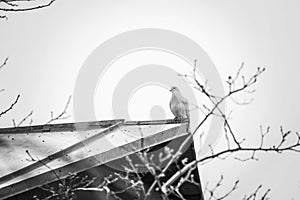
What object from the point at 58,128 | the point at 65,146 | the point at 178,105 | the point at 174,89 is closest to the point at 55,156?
the point at 65,146

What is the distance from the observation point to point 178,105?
12.0 feet

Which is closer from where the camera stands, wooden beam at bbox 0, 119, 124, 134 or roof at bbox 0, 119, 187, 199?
roof at bbox 0, 119, 187, 199

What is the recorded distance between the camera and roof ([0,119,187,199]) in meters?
1.90

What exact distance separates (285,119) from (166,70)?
1.51m

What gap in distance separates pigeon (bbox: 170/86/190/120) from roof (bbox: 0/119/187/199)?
0.40 meters

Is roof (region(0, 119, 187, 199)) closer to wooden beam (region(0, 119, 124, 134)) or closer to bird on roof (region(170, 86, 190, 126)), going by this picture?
wooden beam (region(0, 119, 124, 134))

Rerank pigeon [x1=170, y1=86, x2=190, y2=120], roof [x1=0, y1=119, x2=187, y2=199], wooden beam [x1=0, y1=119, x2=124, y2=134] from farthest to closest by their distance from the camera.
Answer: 1. pigeon [x1=170, y1=86, x2=190, y2=120]
2. wooden beam [x1=0, y1=119, x2=124, y2=134]
3. roof [x1=0, y1=119, x2=187, y2=199]

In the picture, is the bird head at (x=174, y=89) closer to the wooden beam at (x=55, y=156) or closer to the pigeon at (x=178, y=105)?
the pigeon at (x=178, y=105)

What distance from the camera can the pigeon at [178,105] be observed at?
342 cm

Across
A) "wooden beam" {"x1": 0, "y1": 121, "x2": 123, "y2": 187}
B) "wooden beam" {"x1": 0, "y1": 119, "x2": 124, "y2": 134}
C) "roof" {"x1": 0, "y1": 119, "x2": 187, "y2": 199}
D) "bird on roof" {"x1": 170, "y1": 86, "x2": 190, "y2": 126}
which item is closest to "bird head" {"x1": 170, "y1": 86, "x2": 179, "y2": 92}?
"bird on roof" {"x1": 170, "y1": 86, "x2": 190, "y2": 126}

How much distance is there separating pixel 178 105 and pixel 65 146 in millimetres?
1409

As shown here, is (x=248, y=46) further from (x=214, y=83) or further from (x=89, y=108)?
(x=214, y=83)

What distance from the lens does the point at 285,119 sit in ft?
14.0

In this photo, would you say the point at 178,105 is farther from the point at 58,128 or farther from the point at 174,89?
the point at 58,128
